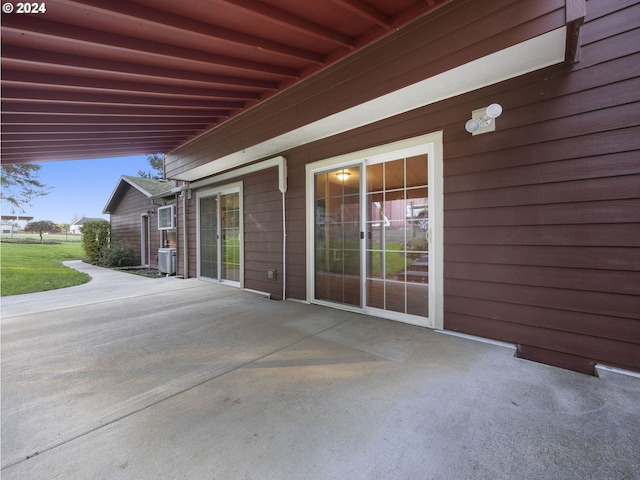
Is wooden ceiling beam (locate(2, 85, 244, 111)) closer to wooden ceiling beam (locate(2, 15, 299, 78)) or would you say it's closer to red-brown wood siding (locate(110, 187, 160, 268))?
wooden ceiling beam (locate(2, 15, 299, 78))

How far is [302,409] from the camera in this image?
61.5 inches

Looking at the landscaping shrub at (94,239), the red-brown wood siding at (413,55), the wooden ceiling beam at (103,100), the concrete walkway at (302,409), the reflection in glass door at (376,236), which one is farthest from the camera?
the landscaping shrub at (94,239)

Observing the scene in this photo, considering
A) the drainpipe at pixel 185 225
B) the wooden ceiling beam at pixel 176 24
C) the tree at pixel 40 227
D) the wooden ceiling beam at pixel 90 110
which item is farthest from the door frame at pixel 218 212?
the tree at pixel 40 227

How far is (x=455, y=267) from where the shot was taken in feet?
8.68

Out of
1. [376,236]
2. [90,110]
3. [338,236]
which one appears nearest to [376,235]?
[376,236]

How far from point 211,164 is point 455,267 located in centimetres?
439

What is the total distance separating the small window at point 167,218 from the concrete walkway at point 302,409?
470 centimetres

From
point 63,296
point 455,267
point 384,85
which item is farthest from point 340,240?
point 63,296

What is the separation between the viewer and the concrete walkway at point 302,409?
3.88 feet

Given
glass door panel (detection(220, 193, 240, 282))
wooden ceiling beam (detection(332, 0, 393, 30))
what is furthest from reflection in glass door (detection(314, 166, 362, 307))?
glass door panel (detection(220, 193, 240, 282))

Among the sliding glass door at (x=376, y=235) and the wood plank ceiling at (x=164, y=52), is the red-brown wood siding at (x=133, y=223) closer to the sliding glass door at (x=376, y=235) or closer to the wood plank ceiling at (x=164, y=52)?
the wood plank ceiling at (x=164, y=52)

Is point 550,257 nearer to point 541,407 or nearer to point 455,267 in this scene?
point 455,267

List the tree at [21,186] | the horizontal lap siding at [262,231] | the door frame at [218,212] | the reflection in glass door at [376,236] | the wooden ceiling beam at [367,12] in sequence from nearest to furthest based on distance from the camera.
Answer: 1. the wooden ceiling beam at [367,12]
2. the reflection in glass door at [376,236]
3. the horizontal lap siding at [262,231]
4. the door frame at [218,212]
5. the tree at [21,186]

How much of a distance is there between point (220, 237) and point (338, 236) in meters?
3.19
